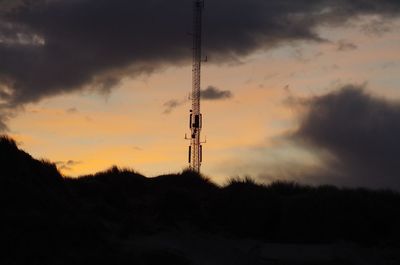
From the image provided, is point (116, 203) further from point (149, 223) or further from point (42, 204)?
point (42, 204)

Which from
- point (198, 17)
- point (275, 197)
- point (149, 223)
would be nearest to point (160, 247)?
point (149, 223)

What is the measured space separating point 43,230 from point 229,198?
25.8ft

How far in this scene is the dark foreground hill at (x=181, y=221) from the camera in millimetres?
17594

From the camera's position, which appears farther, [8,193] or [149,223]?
[149,223]

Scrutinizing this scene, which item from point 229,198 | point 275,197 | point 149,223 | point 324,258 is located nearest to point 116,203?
point 149,223

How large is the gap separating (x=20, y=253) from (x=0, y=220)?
4.44 feet

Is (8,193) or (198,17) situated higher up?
(198,17)

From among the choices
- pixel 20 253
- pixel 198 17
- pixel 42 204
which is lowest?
pixel 20 253

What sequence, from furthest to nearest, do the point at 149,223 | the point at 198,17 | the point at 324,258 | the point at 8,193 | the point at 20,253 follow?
the point at 198,17 → the point at 149,223 → the point at 324,258 → the point at 8,193 → the point at 20,253

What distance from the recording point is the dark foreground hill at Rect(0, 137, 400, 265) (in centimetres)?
1759

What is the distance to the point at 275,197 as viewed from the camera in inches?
929

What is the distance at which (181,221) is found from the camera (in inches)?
876

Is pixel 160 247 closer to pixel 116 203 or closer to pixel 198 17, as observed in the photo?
pixel 116 203

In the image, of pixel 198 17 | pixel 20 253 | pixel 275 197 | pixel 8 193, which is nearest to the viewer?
pixel 20 253
